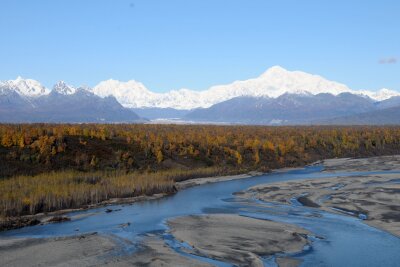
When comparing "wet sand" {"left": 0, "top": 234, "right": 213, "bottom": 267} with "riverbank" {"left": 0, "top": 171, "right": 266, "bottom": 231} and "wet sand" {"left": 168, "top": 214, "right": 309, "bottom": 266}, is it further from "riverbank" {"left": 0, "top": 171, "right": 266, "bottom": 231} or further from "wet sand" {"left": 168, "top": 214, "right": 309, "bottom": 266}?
"riverbank" {"left": 0, "top": 171, "right": 266, "bottom": 231}

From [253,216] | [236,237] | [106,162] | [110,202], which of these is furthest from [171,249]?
[106,162]

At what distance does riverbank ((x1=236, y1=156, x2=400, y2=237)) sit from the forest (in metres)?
11.4

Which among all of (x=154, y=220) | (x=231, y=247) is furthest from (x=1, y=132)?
(x=231, y=247)

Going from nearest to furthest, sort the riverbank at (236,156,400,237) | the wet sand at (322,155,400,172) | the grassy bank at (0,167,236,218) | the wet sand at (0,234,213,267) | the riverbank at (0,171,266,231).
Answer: the wet sand at (0,234,213,267)
the riverbank at (0,171,266,231)
the riverbank at (236,156,400,237)
the grassy bank at (0,167,236,218)
the wet sand at (322,155,400,172)

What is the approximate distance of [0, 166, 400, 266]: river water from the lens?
26406 millimetres

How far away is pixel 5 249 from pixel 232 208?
1967cm

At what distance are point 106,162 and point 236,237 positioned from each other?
32267mm

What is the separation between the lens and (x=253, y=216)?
37812 mm

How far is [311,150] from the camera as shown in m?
94.2

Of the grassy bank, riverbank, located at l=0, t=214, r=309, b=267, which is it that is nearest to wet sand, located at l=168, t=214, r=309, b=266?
riverbank, located at l=0, t=214, r=309, b=267

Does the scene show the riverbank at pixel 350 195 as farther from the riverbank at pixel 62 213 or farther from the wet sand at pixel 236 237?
the riverbank at pixel 62 213

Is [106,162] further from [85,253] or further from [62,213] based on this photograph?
[85,253]

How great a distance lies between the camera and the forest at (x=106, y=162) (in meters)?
42.0

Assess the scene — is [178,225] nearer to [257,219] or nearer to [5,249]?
[257,219]
